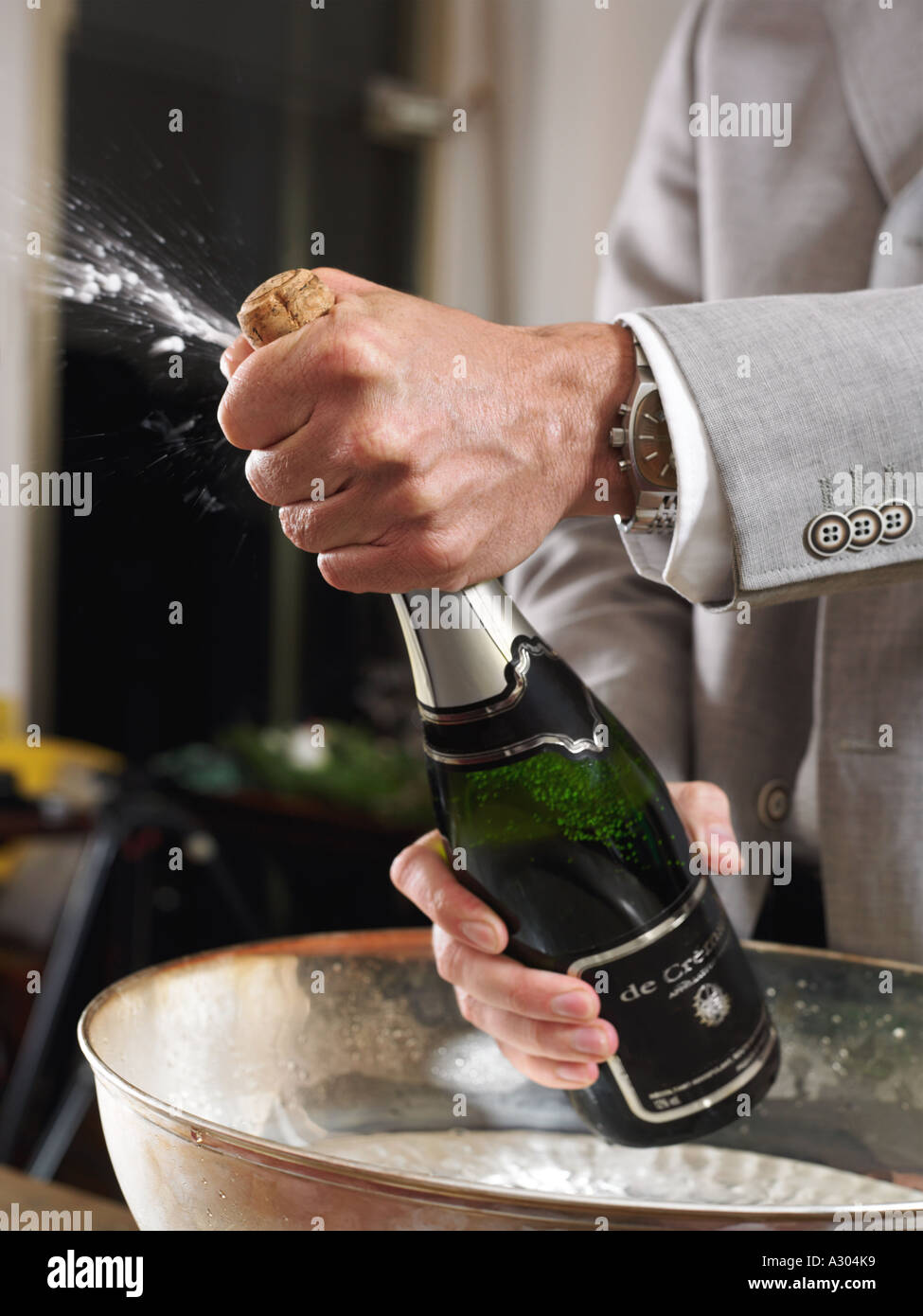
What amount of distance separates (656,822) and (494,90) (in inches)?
146

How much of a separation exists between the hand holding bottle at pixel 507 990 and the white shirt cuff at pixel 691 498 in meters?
0.14

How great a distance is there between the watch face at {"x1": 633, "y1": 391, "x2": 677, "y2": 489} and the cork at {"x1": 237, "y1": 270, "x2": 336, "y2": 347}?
133 mm

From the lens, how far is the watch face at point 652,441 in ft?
1.57

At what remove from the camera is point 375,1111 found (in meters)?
0.54

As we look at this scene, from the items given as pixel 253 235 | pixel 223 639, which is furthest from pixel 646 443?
pixel 223 639

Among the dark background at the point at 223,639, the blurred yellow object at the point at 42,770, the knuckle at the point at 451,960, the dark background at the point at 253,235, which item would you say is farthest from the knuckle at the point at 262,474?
the dark background at the point at 253,235

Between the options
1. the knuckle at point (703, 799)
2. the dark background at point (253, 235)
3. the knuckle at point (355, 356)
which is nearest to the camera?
the knuckle at point (355, 356)

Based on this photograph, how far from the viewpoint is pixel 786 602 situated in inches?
24.9

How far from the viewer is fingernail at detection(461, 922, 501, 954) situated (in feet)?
1.73

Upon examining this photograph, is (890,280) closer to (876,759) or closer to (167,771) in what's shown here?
(876,759)

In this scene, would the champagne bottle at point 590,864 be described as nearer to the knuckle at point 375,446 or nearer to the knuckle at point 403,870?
the knuckle at point 403,870

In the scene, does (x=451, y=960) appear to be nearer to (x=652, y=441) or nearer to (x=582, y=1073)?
(x=582, y=1073)

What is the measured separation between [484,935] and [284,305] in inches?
10.5
